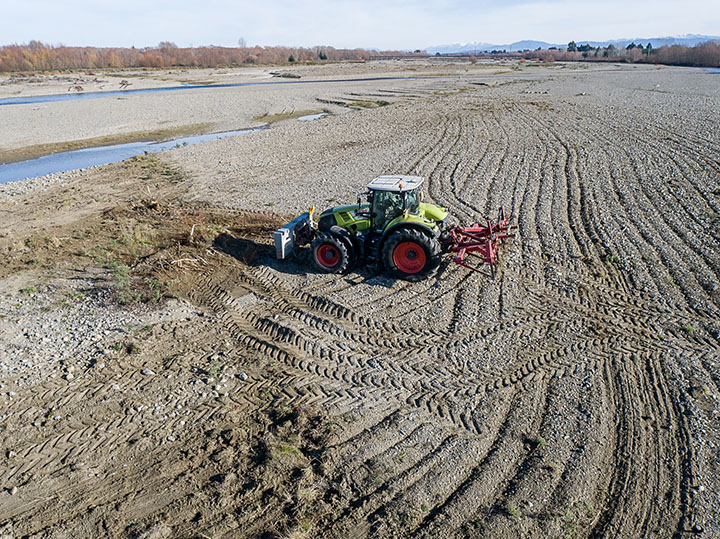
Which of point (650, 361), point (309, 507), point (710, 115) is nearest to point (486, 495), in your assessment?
point (309, 507)

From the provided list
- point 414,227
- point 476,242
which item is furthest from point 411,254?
point 476,242

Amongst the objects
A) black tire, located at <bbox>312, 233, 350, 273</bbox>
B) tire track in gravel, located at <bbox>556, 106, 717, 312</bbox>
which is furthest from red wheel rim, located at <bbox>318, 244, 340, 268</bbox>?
tire track in gravel, located at <bbox>556, 106, 717, 312</bbox>

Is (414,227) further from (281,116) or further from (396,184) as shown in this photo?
(281,116)

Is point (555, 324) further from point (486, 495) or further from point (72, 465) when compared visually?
point (72, 465)

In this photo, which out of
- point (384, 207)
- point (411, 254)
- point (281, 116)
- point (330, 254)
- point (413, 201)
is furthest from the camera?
point (281, 116)

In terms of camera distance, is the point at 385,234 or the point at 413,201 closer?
the point at 385,234

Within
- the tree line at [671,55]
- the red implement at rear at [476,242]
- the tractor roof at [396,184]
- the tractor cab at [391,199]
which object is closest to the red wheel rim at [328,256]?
the tractor cab at [391,199]

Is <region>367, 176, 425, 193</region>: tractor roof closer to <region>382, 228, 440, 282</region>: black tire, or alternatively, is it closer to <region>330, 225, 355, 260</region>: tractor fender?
<region>382, 228, 440, 282</region>: black tire

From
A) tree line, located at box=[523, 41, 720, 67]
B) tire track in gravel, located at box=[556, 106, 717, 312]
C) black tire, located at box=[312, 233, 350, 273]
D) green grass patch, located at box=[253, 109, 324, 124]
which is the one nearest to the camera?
black tire, located at box=[312, 233, 350, 273]
